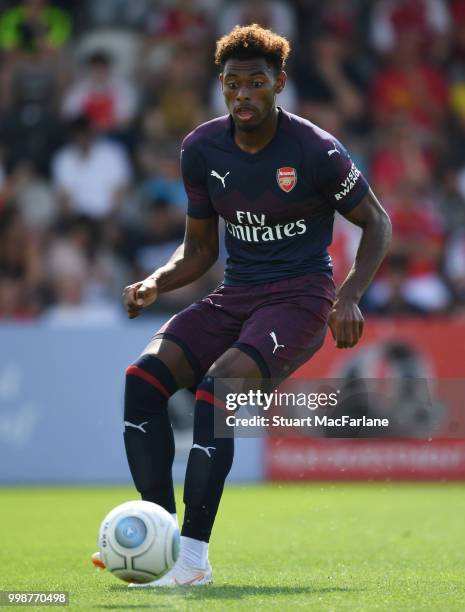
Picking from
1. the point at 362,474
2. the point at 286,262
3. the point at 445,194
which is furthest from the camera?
the point at 445,194

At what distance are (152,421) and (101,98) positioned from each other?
9.32 metres

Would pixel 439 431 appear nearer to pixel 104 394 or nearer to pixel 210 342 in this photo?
pixel 104 394

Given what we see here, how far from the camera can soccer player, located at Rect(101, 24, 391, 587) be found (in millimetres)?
5785

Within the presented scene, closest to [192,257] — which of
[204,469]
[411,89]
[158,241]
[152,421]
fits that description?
[152,421]

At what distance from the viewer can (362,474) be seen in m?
12.6

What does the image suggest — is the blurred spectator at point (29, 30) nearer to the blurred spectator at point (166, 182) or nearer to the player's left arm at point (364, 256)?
the blurred spectator at point (166, 182)

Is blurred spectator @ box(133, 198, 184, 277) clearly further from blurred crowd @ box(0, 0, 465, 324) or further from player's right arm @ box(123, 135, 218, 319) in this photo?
player's right arm @ box(123, 135, 218, 319)

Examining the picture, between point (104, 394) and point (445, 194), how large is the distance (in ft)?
15.5

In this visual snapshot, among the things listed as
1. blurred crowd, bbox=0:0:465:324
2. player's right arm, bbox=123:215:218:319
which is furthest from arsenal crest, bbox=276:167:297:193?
blurred crowd, bbox=0:0:465:324

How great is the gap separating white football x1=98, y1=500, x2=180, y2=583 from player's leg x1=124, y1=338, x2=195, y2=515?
1.72 feet

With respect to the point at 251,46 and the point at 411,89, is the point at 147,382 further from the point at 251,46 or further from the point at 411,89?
the point at 411,89

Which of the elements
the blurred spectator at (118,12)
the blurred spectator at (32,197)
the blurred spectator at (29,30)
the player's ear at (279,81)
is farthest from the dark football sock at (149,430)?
the blurred spectator at (118,12)

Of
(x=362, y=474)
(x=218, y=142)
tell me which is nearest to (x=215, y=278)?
(x=362, y=474)

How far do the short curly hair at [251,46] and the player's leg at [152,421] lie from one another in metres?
1.37
